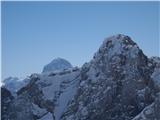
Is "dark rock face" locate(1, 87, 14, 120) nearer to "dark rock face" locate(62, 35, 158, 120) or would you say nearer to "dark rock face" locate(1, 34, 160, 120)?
"dark rock face" locate(1, 34, 160, 120)

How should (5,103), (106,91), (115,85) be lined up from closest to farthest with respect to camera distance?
(106,91), (115,85), (5,103)

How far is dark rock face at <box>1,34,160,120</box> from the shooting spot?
169m

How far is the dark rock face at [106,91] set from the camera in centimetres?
16912

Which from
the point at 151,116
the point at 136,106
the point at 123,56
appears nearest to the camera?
the point at 151,116

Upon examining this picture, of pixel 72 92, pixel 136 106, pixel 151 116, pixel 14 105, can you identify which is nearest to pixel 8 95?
pixel 14 105

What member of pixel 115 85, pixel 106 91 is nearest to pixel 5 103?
pixel 106 91

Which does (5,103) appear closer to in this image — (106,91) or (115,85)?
(106,91)

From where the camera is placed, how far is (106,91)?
174250 mm

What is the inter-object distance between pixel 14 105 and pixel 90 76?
1218 inches

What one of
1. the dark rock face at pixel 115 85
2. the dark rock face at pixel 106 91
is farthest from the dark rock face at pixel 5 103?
the dark rock face at pixel 115 85

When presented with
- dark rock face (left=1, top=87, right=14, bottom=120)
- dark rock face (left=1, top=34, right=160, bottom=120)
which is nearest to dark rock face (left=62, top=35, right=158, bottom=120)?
dark rock face (left=1, top=34, right=160, bottom=120)

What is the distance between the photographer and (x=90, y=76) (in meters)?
183

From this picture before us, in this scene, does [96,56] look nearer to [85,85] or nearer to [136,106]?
[85,85]

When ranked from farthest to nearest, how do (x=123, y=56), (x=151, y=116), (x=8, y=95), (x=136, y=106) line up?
(x=8, y=95) < (x=123, y=56) < (x=136, y=106) < (x=151, y=116)
